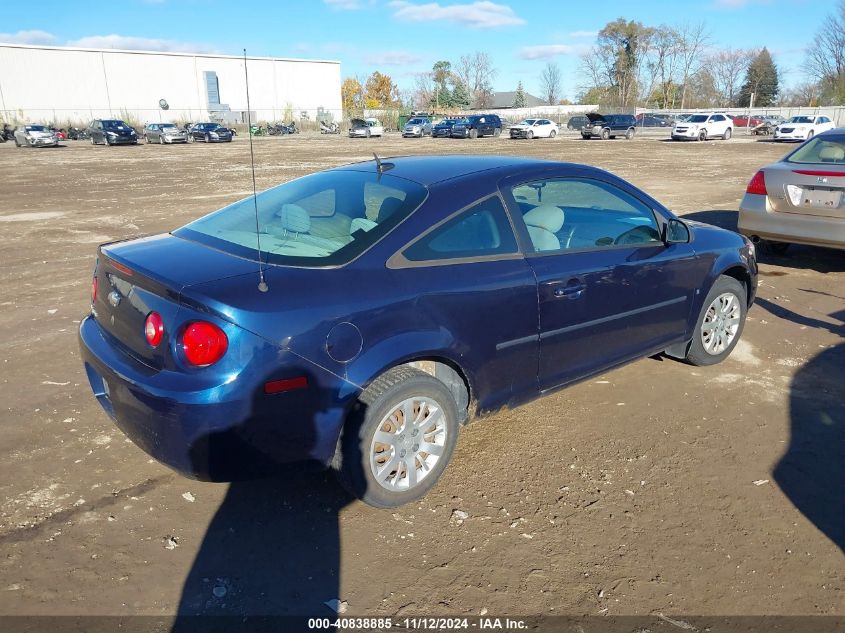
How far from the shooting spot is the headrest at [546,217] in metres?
3.74

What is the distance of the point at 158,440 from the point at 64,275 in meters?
5.98

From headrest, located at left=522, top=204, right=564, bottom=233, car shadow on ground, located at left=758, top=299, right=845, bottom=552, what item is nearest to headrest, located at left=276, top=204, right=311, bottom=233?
headrest, located at left=522, top=204, right=564, bottom=233

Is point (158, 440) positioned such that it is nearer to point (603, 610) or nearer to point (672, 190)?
point (603, 610)

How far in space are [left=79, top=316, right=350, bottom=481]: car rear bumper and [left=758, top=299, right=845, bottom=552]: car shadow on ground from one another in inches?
93.6

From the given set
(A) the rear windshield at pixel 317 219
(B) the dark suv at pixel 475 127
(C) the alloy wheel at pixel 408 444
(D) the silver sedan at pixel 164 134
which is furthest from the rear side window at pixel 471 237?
(D) the silver sedan at pixel 164 134

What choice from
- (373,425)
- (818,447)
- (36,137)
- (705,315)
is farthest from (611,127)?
(373,425)

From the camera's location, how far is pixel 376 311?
2.86 m

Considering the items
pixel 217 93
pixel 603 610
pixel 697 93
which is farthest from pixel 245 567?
pixel 697 93

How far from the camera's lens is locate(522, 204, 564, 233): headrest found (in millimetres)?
3744

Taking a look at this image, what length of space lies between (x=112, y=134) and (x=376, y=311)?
4686 centimetres

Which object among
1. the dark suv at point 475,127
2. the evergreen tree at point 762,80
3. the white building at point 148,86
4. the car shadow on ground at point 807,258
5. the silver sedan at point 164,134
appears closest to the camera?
the car shadow on ground at point 807,258

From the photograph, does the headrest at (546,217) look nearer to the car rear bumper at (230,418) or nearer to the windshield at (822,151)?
the car rear bumper at (230,418)

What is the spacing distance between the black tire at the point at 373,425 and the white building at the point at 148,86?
64657 mm

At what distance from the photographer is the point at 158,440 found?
2738 mm
